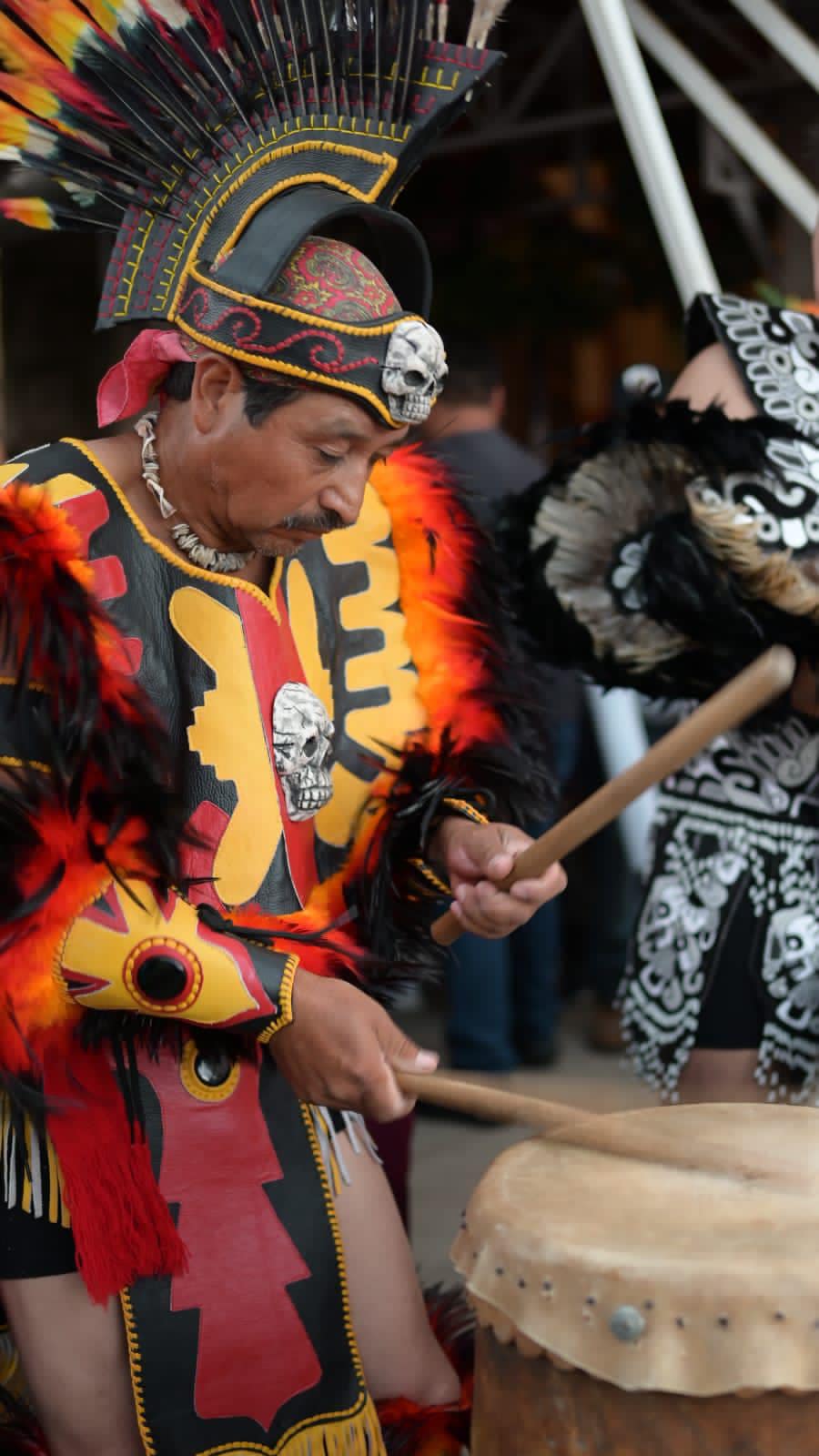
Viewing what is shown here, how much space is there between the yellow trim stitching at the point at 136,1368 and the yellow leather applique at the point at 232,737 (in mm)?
393

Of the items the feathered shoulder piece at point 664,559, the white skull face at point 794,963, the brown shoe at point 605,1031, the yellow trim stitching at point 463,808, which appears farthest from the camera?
the brown shoe at point 605,1031

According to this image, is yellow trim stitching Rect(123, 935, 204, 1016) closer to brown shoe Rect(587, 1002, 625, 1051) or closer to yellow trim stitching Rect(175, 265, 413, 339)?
yellow trim stitching Rect(175, 265, 413, 339)

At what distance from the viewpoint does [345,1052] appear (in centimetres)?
150

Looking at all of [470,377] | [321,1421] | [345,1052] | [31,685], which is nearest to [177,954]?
[345,1052]

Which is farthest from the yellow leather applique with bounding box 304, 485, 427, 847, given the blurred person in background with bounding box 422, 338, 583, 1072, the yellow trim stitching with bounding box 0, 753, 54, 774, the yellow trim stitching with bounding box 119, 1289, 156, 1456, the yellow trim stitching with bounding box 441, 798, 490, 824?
the blurred person in background with bounding box 422, 338, 583, 1072

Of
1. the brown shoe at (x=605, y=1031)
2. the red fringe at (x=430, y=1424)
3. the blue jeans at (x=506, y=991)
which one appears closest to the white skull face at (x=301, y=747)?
the red fringe at (x=430, y=1424)

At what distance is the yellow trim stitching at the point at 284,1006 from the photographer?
1.53m

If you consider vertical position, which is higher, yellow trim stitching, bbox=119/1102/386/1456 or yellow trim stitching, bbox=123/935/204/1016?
yellow trim stitching, bbox=123/935/204/1016

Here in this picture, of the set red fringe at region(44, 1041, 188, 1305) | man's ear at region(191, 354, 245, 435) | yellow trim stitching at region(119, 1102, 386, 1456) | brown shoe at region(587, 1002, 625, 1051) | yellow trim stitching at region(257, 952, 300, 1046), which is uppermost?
man's ear at region(191, 354, 245, 435)

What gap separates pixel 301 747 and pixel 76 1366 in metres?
0.64

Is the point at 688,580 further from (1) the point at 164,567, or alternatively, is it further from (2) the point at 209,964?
(2) the point at 209,964

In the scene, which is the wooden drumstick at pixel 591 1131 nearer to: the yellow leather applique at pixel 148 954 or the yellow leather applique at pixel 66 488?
the yellow leather applique at pixel 148 954

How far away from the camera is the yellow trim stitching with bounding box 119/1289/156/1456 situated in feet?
5.25

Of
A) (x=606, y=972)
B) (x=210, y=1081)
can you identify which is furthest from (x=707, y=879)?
(x=606, y=972)
